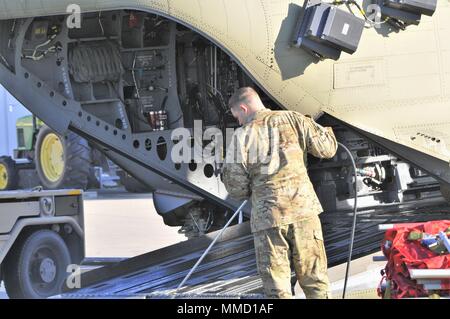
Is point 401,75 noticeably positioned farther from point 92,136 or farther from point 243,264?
point 92,136

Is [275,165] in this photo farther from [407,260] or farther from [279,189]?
[407,260]

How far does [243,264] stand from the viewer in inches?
302

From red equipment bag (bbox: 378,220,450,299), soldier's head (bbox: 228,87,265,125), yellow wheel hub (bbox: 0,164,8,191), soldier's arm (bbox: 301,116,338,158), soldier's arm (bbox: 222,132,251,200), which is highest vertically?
soldier's head (bbox: 228,87,265,125)

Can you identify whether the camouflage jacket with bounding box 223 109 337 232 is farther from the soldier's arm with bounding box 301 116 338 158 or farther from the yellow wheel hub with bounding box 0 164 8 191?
the yellow wheel hub with bounding box 0 164 8 191

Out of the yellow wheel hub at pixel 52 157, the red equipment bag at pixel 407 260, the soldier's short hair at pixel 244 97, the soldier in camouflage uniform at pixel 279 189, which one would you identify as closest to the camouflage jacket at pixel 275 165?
the soldier in camouflage uniform at pixel 279 189

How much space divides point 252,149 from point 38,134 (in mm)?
13560

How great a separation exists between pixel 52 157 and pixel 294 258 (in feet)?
44.9

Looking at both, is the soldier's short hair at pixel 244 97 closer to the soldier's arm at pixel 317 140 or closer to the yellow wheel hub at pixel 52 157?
the soldier's arm at pixel 317 140

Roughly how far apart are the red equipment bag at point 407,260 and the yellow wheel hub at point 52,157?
13.4 meters

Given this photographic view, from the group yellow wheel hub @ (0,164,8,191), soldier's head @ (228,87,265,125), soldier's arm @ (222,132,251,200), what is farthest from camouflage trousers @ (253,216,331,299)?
yellow wheel hub @ (0,164,8,191)

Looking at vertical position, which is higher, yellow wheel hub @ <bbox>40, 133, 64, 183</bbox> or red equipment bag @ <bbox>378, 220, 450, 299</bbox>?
yellow wheel hub @ <bbox>40, 133, 64, 183</bbox>

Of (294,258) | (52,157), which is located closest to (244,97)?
(294,258)

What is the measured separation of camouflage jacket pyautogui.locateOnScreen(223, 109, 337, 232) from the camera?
574 centimetres

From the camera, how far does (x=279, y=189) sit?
227 inches
